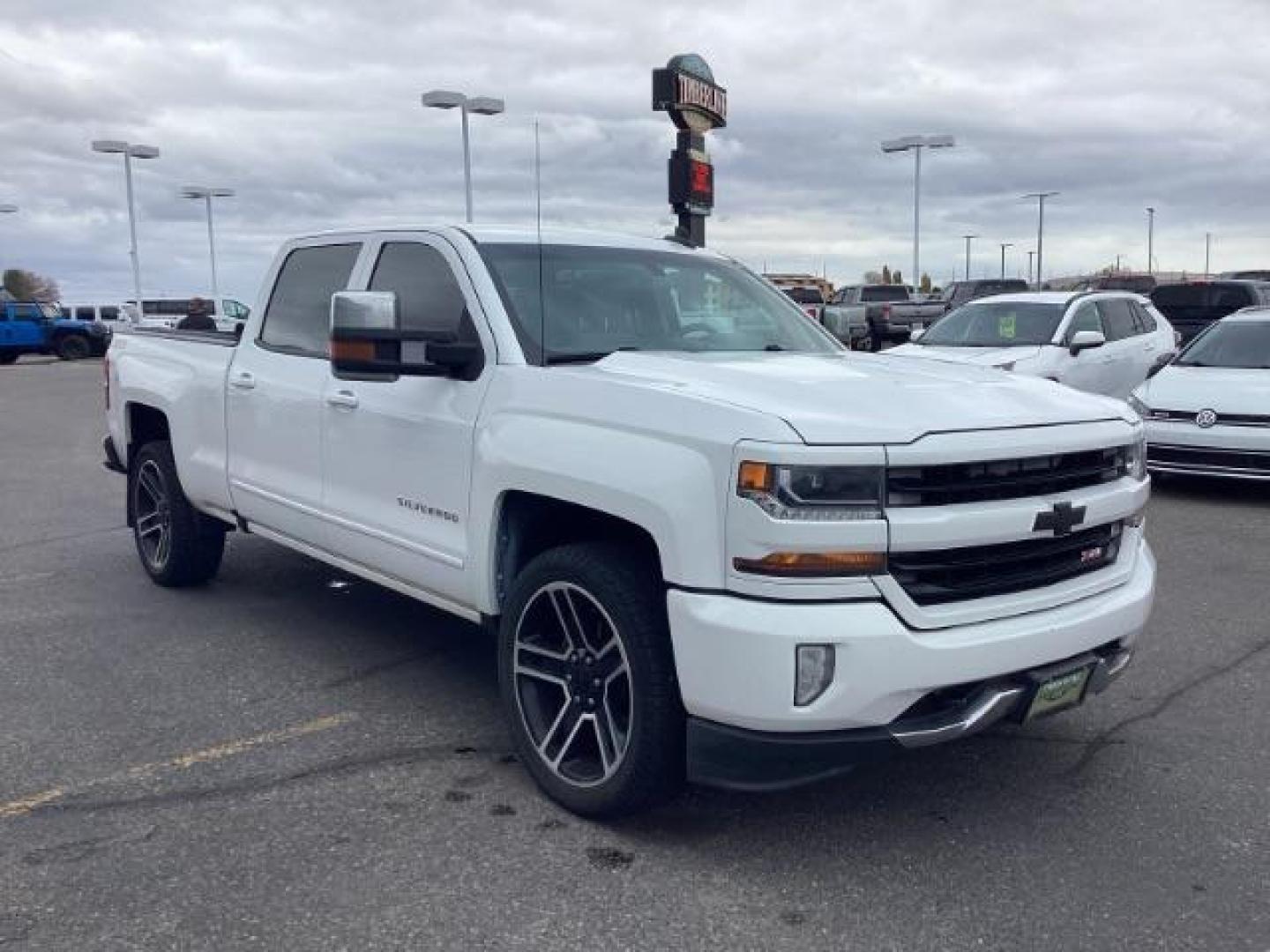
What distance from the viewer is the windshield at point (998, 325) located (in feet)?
43.1

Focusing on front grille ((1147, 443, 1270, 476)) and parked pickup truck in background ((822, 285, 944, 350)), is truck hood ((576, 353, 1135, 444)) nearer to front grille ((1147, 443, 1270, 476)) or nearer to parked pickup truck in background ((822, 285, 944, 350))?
parked pickup truck in background ((822, 285, 944, 350))

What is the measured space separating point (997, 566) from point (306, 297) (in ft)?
11.2

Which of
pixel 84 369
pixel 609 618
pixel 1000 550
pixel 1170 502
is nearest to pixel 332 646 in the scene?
pixel 609 618

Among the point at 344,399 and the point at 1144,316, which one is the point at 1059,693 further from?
the point at 1144,316

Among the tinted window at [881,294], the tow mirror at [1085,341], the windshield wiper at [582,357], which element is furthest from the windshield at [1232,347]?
the tinted window at [881,294]

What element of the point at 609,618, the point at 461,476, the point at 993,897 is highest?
the point at 461,476

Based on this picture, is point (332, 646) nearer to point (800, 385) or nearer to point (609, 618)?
point (609, 618)

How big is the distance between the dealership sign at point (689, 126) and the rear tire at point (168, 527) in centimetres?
903

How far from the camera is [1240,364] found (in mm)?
10836

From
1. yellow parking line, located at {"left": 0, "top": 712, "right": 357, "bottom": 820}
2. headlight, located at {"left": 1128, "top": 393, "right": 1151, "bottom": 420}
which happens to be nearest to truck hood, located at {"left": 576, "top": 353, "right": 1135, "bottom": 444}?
yellow parking line, located at {"left": 0, "top": 712, "right": 357, "bottom": 820}

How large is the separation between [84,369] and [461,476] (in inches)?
1279

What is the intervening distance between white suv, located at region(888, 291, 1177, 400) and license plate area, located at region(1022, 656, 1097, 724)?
876 centimetres

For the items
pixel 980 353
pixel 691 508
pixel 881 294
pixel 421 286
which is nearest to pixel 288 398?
pixel 421 286

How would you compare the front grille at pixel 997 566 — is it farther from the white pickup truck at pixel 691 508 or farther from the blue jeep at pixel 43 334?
the blue jeep at pixel 43 334
